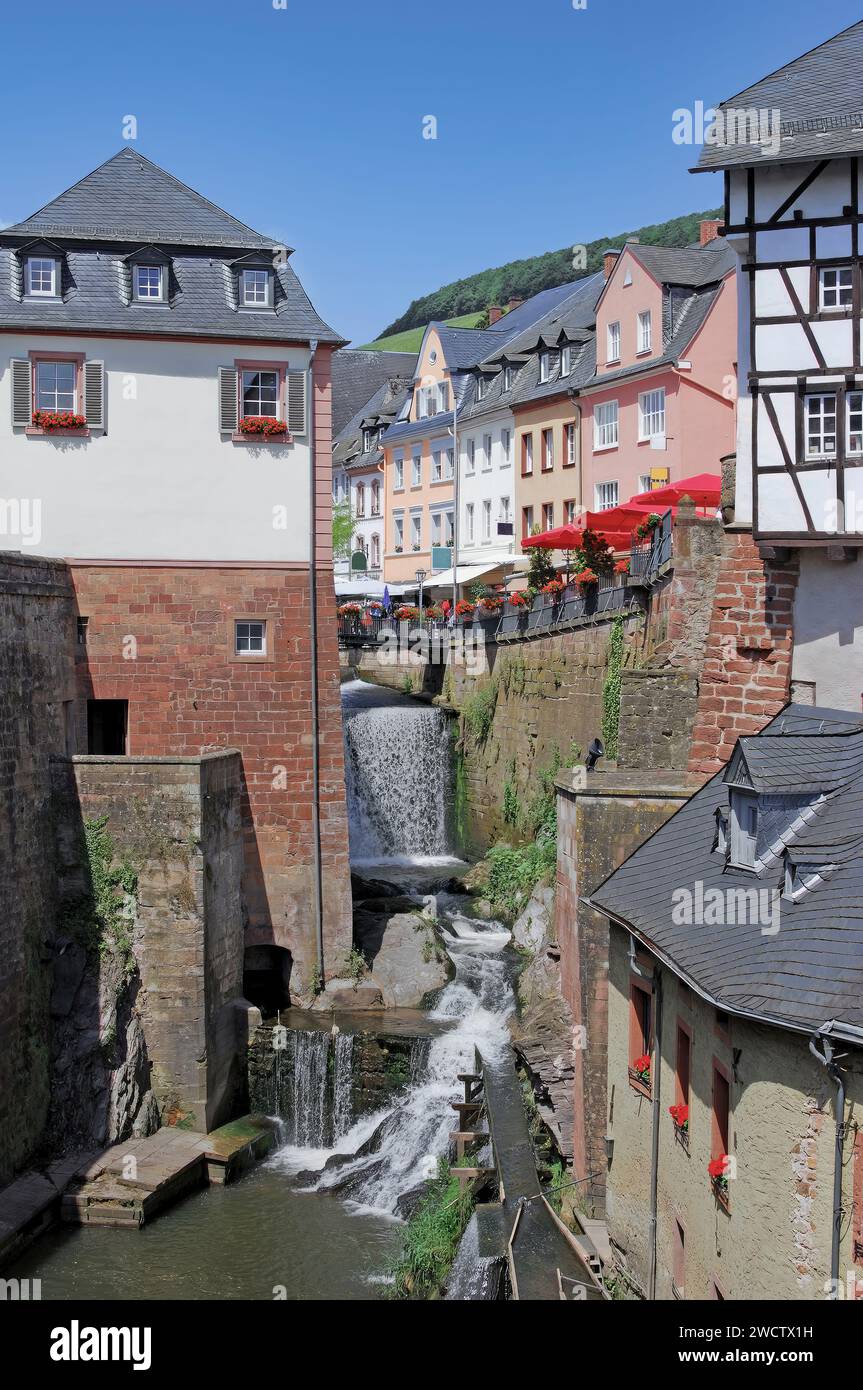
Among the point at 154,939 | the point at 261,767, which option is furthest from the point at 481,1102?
the point at 261,767

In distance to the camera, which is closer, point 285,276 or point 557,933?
point 557,933

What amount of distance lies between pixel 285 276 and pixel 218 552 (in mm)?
5001

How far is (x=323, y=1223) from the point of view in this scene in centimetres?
1950

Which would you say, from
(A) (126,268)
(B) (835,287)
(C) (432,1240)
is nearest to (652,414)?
(A) (126,268)

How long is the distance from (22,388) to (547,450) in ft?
66.8

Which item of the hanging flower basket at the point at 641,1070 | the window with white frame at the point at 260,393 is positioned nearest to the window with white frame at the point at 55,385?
the window with white frame at the point at 260,393

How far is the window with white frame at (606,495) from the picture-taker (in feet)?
125

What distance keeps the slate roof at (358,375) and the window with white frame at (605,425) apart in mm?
30132

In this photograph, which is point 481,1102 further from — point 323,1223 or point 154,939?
point 154,939

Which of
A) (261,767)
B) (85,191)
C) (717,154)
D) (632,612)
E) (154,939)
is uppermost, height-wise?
(85,191)

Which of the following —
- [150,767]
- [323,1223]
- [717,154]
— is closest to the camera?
[717,154]

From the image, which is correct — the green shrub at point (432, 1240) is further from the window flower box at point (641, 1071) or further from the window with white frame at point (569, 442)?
the window with white frame at point (569, 442)

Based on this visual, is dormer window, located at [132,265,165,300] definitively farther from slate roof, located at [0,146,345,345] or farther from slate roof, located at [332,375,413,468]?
slate roof, located at [332,375,413,468]

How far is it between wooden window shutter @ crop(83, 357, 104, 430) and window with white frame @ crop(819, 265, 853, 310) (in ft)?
39.6
